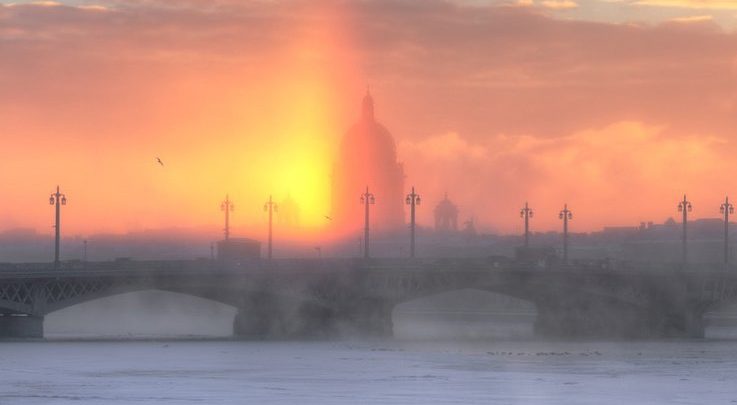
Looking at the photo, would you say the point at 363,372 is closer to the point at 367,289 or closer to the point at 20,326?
the point at 367,289

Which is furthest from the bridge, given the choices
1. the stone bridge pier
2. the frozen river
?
the frozen river

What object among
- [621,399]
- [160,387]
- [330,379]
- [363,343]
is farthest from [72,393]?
[363,343]

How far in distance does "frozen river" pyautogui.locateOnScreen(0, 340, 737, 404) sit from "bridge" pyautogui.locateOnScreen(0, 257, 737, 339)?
4.73m

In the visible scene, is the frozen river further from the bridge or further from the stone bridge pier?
the bridge

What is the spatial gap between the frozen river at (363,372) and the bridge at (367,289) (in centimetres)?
473

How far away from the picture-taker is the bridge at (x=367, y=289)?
150625 millimetres

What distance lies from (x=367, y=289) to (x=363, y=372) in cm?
4882

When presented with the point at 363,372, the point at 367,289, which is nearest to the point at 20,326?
the point at 367,289

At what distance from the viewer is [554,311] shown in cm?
17488

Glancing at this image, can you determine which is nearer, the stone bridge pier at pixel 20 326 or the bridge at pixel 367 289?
the bridge at pixel 367 289

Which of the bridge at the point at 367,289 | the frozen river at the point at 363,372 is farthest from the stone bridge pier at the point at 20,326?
the frozen river at the point at 363,372

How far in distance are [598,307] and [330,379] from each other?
74654 mm

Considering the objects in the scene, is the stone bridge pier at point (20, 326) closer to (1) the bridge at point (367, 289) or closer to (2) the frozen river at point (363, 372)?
(1) the bridge at point (367, 289)

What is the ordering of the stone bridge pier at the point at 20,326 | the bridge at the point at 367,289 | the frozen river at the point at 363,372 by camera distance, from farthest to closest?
the stone bridge pier at the point at 20,326 < the bridge at the point at 367,289 < the frozen river at the point at 363,372
